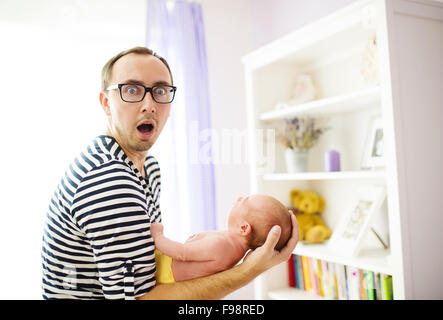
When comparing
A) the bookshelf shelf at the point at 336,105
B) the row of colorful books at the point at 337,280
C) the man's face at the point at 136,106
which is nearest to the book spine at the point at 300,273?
the row of colorful books at the point at 337,280

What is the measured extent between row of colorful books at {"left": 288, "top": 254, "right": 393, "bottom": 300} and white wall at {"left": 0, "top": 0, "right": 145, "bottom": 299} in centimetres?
122

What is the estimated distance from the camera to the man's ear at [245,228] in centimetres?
77

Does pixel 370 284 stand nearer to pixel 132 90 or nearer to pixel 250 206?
pixel 250 206

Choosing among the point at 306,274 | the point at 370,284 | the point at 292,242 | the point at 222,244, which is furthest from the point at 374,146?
the point at 222,244

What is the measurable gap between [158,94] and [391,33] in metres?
0.94

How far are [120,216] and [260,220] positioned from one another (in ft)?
0.96

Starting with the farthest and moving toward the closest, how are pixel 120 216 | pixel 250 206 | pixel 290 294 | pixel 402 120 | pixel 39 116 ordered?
pixel 290 294
pixel 39 116
pixel 402 120
pixel 250 206
pixel 120 216

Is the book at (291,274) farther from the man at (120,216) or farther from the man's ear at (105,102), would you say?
the man's ear at (105,102)

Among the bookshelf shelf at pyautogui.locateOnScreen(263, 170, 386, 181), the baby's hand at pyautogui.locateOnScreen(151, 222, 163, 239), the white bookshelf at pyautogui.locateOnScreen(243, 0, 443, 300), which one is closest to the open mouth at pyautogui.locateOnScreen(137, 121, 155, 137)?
the baby's hand at pyautogui.locateOnScreen(151, 222, 163, 239)

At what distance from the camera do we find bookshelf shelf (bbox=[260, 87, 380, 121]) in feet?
4.79

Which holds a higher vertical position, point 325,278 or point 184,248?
point 184,248

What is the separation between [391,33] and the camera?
4.14 feet

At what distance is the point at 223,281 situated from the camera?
2.53 feet
